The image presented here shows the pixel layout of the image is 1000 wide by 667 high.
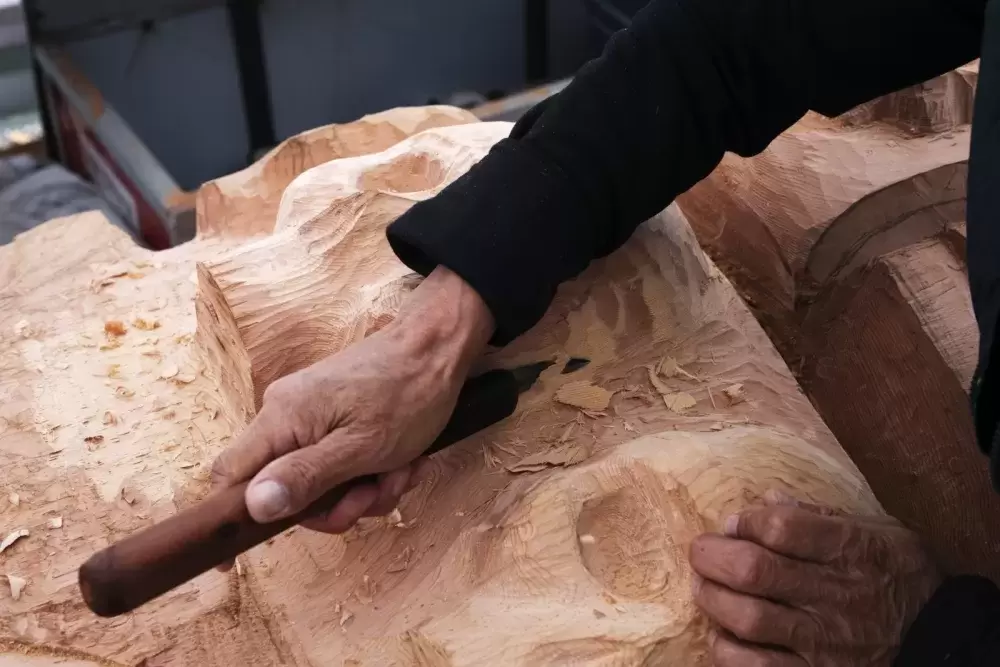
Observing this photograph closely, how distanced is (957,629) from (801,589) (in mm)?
168

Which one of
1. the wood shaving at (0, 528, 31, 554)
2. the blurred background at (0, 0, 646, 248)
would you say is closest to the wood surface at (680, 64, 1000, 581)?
the wood shaving at (0, 528, 31, 554)

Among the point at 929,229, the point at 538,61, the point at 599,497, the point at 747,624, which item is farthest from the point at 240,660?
the point at 538,61

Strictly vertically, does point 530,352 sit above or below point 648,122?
below

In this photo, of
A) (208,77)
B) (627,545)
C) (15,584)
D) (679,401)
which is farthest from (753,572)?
(208,77)

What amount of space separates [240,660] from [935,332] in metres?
1.02

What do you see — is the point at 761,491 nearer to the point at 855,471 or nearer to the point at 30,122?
the point at 855,471

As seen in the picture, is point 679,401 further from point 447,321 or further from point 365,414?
point 365,414

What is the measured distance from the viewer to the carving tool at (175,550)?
826 mm

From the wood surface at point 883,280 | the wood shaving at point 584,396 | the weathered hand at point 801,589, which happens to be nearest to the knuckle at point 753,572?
the weathered hand at point 801,589

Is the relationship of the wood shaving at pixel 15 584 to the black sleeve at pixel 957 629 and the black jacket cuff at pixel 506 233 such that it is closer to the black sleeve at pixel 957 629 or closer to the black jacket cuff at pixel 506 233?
the black jacket cuff at pixel 506 233

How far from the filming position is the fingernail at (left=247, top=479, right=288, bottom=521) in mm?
900

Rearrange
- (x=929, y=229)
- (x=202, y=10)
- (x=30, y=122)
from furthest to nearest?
(x=30, y=122) → (x=202, y=10) → (x=929, y=229)

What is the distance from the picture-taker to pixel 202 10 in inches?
110

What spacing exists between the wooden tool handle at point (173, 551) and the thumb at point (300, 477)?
0.02 meters
